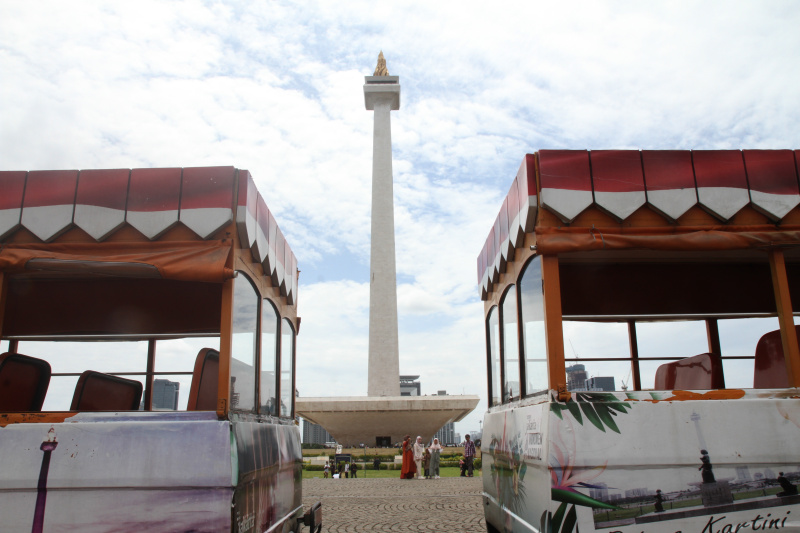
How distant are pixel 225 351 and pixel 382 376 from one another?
28.6 meters

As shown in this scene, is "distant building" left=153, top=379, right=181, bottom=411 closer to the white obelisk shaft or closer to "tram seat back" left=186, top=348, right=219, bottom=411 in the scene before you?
"tram seat back" left=186, top=348, right=219, bottom=411

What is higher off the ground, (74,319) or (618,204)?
(618,204)

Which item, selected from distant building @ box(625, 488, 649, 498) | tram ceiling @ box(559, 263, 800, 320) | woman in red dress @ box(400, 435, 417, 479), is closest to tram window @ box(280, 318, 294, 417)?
tram ceiling @ box(559, 263, 800, 320)

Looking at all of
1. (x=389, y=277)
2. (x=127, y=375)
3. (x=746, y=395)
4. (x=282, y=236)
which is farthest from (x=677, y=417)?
(x=389, y=277)

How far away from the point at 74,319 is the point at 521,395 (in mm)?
3894

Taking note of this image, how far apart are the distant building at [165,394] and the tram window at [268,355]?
65 centimetres

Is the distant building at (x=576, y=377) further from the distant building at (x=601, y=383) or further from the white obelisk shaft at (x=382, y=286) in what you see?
the white obelisk shaft at (x=382, y=286)

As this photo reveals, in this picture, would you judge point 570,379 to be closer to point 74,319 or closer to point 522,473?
point 522,473

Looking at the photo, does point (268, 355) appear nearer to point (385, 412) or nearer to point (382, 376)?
point (385, 412)

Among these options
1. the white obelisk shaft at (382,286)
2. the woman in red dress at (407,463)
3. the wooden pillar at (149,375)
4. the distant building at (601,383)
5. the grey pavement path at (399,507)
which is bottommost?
the grey pavement path at (399,507)

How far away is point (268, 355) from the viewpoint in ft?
16.8

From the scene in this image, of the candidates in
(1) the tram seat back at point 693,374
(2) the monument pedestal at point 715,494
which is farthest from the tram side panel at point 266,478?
(1) the tram seat back at point 693,374

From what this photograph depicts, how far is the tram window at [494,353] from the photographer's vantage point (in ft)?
19.4

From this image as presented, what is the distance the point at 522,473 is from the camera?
4.15 metres
